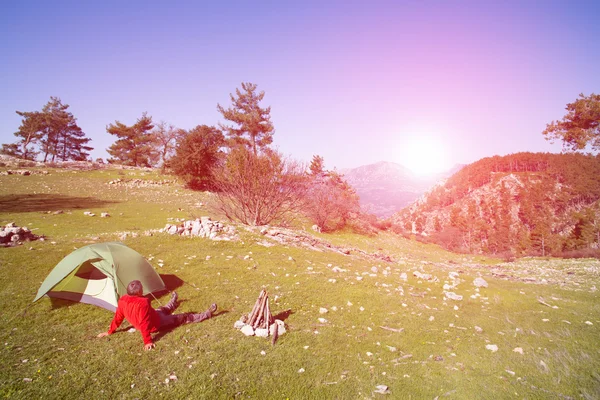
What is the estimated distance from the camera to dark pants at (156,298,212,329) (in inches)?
262

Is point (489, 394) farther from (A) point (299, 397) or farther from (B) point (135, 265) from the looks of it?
(B) point (135, 265)

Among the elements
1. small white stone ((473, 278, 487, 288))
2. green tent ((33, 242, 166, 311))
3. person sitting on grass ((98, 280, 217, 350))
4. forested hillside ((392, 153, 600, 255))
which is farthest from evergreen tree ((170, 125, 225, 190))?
forested hillside ((392, 153, 600, 255))

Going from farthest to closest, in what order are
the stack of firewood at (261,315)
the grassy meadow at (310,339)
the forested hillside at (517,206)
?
the forested hillside at (517,206)
the stack of firewood at (261,315)
the grassy meadow at (310,339)

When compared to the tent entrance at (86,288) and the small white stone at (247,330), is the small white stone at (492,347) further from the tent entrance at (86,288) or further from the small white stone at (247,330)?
the tent entrance at (86,288)

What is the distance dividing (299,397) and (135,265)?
21.9 ft

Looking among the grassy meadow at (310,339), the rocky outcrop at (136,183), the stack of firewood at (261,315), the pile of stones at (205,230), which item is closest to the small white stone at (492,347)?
the grassy meadow at (310,339)

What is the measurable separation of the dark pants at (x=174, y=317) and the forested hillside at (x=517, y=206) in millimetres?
49675

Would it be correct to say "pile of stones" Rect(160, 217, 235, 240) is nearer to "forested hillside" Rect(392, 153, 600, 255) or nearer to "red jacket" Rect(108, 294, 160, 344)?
"red jacket" Rect(108, 294, 160, 344)

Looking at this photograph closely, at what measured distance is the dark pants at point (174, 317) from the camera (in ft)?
21.9

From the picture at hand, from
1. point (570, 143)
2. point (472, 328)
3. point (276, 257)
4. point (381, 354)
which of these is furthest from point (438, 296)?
point (570, 143)

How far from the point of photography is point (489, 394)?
16.3ft

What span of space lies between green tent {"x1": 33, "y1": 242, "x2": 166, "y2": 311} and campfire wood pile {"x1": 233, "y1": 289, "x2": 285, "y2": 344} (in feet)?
12.2

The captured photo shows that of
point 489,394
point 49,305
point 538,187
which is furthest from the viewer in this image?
point 538,187

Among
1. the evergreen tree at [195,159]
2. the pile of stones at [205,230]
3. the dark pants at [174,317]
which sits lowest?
the dark pants at [174,317]
